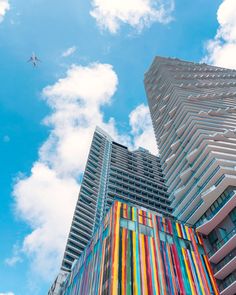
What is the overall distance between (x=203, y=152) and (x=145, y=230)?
21.1 meters

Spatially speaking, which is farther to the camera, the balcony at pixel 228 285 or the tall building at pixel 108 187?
the tall building at pixel 108 187

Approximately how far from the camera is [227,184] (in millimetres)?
43719

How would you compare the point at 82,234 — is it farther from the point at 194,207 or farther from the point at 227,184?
the point at 227,184

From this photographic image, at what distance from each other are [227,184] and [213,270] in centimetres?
1369

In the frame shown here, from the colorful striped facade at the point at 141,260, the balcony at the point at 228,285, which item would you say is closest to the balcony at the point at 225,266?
the balcony at the point at 228,285

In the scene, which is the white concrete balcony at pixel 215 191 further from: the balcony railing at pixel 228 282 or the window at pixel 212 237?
the balcony railing at pixel 228 282

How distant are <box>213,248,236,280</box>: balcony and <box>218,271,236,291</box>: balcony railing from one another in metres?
0.46

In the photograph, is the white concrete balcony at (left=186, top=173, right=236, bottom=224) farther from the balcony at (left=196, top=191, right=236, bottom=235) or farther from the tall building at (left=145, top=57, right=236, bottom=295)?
the balcony at (left=196, top=191, right=236, bottom=235)

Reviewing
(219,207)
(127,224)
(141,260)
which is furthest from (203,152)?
(141,260)

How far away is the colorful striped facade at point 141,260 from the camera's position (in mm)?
30938

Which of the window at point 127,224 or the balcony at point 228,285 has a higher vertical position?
the window at point 127,224

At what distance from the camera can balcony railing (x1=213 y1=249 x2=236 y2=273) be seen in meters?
39.1

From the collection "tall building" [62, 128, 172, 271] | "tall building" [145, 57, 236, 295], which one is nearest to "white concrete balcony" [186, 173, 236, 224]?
"tall building" [145, 57, 236, 295]

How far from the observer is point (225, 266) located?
3725 cm
